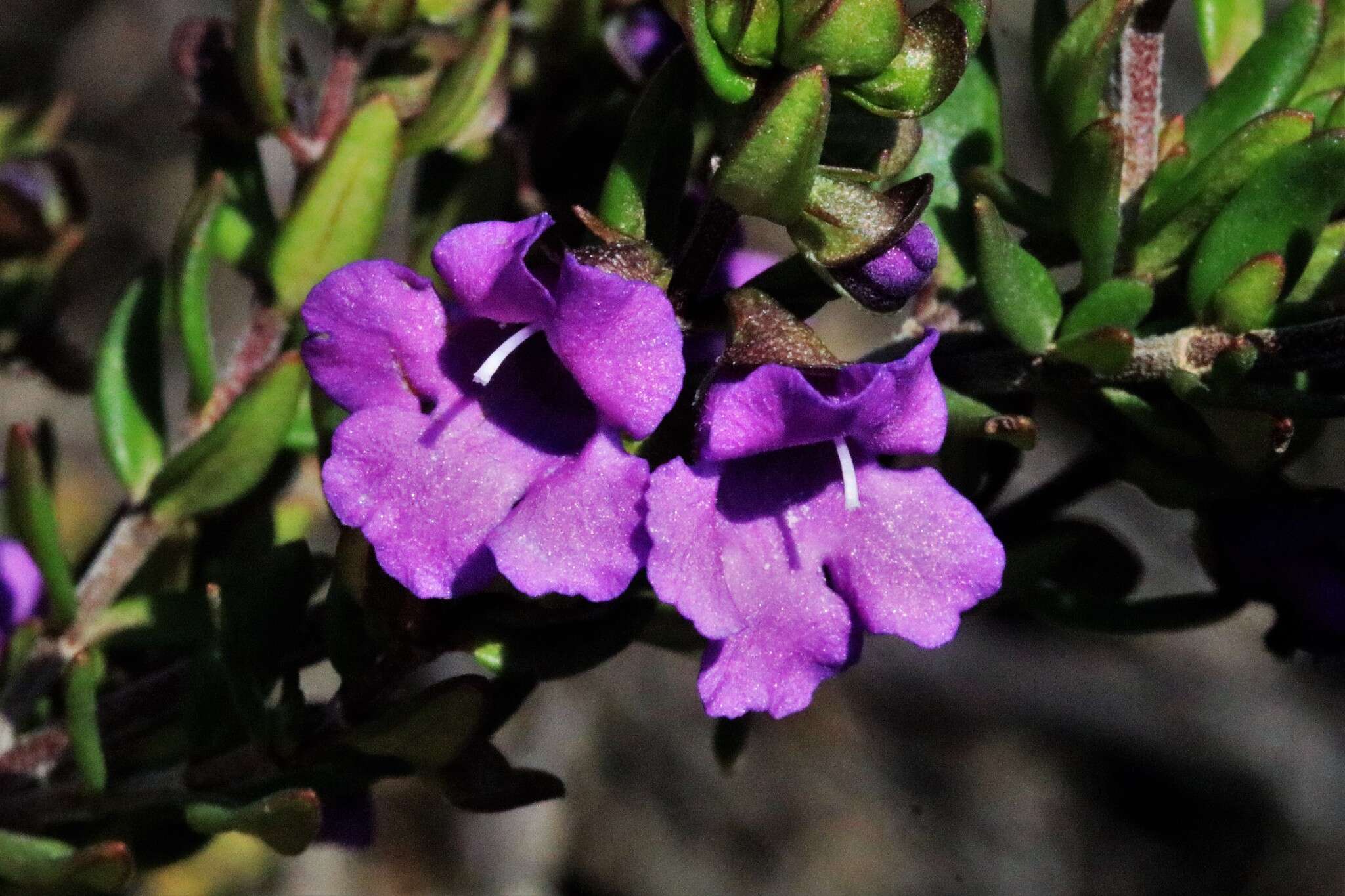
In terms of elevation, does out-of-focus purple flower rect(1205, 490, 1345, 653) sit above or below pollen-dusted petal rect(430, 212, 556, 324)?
below

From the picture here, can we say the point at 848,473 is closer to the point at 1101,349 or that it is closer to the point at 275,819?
the point at 1101,349

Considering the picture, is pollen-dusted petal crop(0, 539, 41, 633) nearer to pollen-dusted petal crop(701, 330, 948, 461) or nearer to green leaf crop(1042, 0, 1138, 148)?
pollen-dusted petal crop(701, 330, 948, 461)

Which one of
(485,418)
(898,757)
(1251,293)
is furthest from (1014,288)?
(898,757)

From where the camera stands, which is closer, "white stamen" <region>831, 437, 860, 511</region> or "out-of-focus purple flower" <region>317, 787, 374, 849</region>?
"white stamen" <region>831, 437, 860, 511</region>

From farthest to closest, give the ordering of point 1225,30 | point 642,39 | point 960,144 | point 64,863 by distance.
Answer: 1. point 642,39
2. point 1225,30
3. point 960,144
4. point 64,863

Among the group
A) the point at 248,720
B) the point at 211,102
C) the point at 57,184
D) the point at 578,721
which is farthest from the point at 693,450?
the point at 578,721

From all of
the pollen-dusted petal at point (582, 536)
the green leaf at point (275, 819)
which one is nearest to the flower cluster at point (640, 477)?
the pollen-dusted petal at point (582, 536)

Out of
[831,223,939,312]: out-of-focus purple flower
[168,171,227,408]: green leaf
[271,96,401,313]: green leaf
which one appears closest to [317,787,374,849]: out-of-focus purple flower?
[168,171,227,408]: green leaf

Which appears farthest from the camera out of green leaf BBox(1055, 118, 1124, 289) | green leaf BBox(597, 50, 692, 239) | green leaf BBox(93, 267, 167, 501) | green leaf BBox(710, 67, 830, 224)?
green leaf BBox(93, 267, 167, 501)

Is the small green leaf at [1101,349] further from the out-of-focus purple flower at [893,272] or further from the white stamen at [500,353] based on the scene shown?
the white stamen at [500,353]
